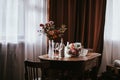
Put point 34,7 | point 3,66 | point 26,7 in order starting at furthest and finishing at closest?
point 34,7
point 26,7
point 3,66

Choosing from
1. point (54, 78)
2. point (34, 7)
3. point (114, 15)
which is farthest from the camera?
point (114, 15)

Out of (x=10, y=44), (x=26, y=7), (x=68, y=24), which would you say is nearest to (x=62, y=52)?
(x=10, y=44)

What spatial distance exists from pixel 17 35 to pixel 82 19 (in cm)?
196

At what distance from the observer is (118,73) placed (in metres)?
4.39

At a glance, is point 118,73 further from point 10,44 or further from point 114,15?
point 10,44

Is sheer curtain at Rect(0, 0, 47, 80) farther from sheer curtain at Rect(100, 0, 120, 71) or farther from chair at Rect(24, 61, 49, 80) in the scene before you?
sheer curtain at Rect(100, 0, 120, 71)

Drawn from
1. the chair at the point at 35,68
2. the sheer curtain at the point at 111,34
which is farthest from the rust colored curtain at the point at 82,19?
the chair at the point at 35,68

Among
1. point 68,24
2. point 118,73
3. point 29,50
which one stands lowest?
point 118,73

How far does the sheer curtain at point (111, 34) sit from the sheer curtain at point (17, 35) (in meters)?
1.61

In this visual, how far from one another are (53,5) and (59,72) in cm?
220

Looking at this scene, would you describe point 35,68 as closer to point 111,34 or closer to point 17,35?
point 17,35

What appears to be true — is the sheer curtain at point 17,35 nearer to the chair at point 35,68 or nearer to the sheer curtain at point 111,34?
the chair at point 35,68

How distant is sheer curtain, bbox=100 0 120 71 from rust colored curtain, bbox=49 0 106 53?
0.40 ft

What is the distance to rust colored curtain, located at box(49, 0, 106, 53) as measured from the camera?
17.3 ft
